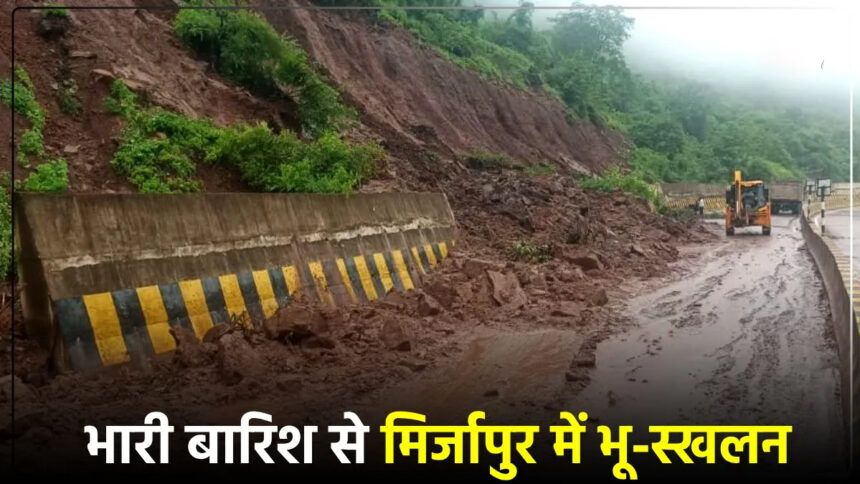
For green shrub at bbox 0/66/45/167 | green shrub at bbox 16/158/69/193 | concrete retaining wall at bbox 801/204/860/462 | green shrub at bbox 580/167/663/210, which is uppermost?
green shrub at bbox 0/66/45/167

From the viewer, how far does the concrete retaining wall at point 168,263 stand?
5.91 m

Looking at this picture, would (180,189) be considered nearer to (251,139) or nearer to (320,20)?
(251,139)

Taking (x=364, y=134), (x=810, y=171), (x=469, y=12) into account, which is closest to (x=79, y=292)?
(x=364, y=134)

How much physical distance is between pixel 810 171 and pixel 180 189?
64233 mm

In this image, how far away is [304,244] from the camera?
345 inches

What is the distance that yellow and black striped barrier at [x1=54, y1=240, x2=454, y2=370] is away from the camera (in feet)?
19.5

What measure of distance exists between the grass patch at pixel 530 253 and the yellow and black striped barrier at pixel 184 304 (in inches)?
156

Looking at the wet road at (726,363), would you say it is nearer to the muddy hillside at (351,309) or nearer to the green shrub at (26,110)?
the muddy hillside at (351,309)

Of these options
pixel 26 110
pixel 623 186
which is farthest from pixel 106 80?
pixel 623 186

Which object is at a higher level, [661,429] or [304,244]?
[304,244]

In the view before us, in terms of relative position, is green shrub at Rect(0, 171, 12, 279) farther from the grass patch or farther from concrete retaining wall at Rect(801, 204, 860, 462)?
the grass patch

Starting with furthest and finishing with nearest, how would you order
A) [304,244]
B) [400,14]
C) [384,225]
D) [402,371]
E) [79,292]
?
[400,14] < [384,225] < [304,244] < [402,371] < [79,292]

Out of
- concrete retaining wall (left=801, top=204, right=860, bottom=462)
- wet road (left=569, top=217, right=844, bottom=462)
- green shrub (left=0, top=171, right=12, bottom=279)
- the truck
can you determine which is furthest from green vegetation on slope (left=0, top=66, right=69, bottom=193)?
the truck

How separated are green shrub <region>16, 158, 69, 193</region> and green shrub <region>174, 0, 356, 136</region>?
6123 mm
